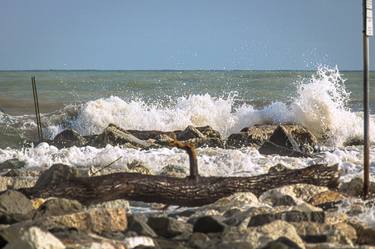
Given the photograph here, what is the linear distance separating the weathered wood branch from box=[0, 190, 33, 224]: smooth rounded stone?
686mm

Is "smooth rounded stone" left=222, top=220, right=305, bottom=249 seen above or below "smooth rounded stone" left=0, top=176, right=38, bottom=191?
above

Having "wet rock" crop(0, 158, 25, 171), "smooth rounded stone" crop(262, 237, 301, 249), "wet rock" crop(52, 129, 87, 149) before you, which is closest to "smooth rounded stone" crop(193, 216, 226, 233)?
"smooth rounded stone" crop(262, 237, 301, 249)

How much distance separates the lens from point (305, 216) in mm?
5504

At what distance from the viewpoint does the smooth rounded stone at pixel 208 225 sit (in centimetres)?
524

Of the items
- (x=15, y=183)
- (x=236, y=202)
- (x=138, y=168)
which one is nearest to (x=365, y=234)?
(x=236, y=202)

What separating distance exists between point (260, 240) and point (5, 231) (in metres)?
1.55

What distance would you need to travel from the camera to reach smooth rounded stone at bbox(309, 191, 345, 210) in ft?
22.3

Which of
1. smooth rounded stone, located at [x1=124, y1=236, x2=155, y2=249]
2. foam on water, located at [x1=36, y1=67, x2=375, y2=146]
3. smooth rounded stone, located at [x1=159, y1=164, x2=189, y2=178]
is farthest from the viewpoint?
foam on water, located at [x1=36, y1=67, x2=375, y2=146]

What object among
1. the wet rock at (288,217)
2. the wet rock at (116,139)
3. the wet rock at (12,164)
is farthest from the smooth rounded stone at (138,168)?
the wet rock at (288,217)

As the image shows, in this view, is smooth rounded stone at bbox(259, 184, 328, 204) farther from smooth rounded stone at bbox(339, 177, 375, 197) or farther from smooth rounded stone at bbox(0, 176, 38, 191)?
smooth rounded stone at bbox(0, 176, 38, 191)

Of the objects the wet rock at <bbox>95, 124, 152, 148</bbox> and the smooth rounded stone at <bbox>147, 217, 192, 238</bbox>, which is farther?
the wet rock at <bbox>95, 124, 152, 148</bbox>

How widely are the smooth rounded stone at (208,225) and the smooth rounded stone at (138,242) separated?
505mm

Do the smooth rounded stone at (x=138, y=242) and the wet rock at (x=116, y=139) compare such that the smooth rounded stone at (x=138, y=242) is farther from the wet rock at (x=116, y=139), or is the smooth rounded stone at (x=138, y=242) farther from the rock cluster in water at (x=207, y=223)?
the wet rock at (x=116, y=139)

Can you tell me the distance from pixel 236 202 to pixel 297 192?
2.91 feet
